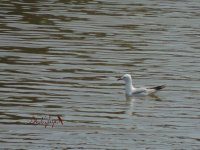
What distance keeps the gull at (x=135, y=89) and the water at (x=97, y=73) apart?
7.9 inches

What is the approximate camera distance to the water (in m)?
15.2

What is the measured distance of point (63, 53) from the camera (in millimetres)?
24609

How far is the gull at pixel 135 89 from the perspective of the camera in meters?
19.8

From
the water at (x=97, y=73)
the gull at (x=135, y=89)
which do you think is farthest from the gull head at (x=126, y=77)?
the water at (x=97, y=73)

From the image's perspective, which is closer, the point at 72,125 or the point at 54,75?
the point at 72,125

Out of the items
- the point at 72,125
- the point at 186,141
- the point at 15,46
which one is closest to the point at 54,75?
the point at 15,46

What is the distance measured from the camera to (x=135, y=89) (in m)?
20.1

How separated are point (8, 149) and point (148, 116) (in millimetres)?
4227

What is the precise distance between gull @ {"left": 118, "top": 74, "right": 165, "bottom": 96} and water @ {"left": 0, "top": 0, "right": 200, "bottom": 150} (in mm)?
201

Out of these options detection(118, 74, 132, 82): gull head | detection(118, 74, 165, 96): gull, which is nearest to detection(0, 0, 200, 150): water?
detection(118, 74, 165, 96): gull

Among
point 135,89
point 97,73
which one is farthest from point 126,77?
point 97,73

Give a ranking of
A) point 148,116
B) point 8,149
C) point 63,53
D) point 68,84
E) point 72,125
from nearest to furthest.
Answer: point 8,149
point 72,125
point 148,116
point 68,84
point 63,53

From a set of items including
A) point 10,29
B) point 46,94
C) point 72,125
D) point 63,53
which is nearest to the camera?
point 72,125

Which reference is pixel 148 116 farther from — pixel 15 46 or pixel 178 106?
pixel 15 46
